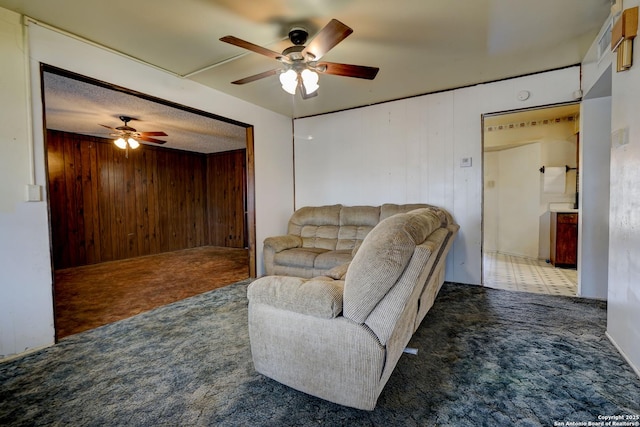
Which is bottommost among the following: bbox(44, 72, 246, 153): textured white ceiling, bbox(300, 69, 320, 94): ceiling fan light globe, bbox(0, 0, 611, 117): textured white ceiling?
bbox(300, 69, 320, 94): ceiling fan light globe

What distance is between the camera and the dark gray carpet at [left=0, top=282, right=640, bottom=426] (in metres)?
1.44

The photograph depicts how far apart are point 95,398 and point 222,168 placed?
19.9 feet

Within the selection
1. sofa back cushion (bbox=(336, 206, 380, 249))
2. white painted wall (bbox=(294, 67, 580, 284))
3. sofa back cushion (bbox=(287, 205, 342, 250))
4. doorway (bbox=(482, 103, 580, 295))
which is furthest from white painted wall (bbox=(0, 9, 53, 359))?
doorway (bbox=(482, 103, 580, 295))

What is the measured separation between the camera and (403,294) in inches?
51.6

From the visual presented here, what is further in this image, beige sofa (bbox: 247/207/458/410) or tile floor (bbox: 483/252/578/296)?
tile floor (bbox: 483/252/578/296)

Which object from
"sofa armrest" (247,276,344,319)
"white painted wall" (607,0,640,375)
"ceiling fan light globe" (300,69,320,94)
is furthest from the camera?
"ceiling fan light globe" (300,69,320,94)

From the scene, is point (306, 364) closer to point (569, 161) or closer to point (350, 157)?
point (350, 157)

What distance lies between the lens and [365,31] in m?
2.38

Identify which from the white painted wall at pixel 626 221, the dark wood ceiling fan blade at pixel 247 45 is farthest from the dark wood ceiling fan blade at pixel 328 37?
the white painted wall at pixel 626 221

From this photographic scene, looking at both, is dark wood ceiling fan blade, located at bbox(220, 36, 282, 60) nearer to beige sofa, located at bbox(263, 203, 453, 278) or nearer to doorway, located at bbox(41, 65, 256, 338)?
doorway, located at bbox(41, 65, 256, 338)

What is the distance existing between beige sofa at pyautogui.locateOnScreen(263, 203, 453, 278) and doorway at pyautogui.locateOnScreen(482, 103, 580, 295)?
194 centimetres

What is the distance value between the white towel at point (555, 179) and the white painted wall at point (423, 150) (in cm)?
222

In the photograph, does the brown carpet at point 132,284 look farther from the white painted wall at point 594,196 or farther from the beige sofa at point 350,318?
the white painted wall at point 594,196

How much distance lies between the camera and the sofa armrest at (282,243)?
3.72 m
